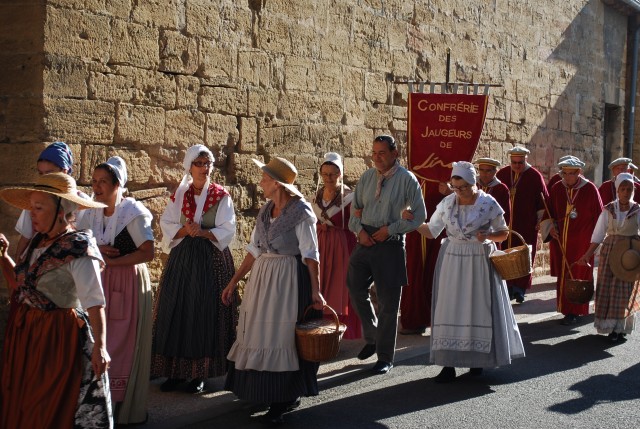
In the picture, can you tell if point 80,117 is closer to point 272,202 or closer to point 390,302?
point 272,202

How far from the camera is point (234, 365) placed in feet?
20.0

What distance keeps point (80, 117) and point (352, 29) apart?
4.05 metres

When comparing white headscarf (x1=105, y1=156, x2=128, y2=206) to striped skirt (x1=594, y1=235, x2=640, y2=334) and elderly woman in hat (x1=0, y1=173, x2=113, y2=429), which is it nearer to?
elderly woman in hat (x1=0, y1=173, x2=113, y2=429)

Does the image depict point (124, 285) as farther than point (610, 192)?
No

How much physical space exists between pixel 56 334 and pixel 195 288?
222cm

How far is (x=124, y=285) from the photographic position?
5.77 meters

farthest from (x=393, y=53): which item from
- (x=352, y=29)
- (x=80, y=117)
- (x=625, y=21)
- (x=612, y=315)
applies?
(x=625, y=21)

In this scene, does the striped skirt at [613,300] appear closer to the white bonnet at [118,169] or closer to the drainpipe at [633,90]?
the white bonnet at [118,169]

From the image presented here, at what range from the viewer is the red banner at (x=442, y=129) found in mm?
9297

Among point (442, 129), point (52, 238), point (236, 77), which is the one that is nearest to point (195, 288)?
point (52, 238)

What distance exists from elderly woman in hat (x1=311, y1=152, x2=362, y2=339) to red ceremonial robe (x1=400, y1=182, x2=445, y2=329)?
3.23 ft

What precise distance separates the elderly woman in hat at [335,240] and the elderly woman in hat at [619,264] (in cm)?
243

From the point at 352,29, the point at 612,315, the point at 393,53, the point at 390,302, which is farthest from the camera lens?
the point at 393,53

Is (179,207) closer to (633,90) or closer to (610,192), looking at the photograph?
(610,192)
